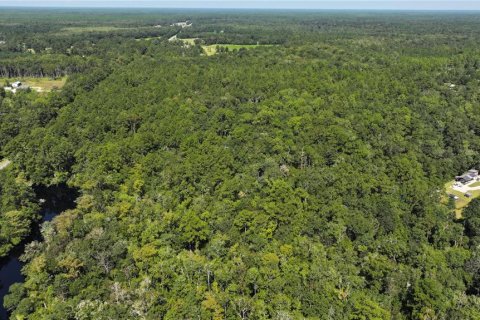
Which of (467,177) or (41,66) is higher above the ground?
(41,66)

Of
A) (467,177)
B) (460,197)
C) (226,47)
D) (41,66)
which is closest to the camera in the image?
(460,197)

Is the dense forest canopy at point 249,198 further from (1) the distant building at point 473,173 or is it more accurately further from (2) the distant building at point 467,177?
(1) the distant building at point 473,173

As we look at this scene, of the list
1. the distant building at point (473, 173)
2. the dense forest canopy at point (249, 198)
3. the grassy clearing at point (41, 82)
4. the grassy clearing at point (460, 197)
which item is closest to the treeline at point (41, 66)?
the grassy clearing at point (41, 82)

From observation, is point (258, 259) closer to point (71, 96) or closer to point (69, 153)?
point (69, 153)

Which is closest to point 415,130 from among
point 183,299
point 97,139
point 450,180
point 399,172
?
point 450,180

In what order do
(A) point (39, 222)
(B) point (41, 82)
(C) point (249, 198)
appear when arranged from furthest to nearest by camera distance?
(B) point (41, 82)
(A) point (39, 222)
(C) point (249, 198)

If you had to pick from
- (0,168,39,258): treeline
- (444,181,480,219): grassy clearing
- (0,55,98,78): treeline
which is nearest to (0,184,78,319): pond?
(0,168,39,258): treeline

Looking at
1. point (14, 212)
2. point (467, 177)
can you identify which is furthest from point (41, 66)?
point (467, 177)

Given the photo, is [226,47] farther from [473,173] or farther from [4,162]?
[473,173]
